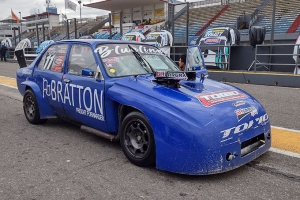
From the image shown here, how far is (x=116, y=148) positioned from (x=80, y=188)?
118 cm

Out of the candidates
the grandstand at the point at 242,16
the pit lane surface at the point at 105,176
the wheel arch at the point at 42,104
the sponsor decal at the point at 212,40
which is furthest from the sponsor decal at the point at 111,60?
the grandstand at the point at 242,16

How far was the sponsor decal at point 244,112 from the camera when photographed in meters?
3.31

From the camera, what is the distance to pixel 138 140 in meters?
3.59

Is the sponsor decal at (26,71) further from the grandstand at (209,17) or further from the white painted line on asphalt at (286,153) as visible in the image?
the grandstand at (209,17)

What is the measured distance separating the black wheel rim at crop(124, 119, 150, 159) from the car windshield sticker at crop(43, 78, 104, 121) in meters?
0.55

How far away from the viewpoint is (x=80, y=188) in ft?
10.2

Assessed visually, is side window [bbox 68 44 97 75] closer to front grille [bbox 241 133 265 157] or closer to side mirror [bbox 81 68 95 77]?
side mirror [bbox 81 68 95 77]

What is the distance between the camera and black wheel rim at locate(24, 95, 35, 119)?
546 cm

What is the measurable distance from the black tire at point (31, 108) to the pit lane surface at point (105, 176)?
0.67 metres

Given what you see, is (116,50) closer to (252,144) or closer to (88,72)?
(88,72)

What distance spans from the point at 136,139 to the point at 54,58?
95.9 inches

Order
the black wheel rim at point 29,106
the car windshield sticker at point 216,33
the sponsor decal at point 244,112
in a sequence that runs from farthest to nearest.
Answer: the car windshield sticker at point 216,33, the black wheel rim at point 29,106, the sponsor decal at point 244,112

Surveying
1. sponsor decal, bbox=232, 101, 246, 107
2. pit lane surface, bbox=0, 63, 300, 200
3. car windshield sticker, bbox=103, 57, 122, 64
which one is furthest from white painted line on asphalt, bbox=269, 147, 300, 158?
car windshield sticker, bbox=103, 57, 122, 64

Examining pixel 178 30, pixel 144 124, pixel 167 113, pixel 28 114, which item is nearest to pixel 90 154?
pixel 144 124
